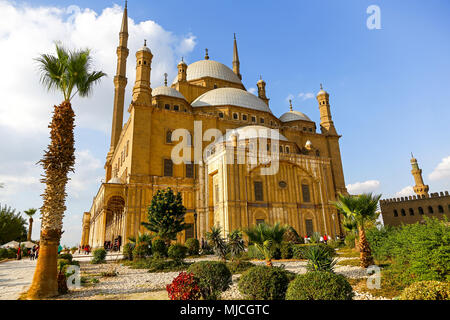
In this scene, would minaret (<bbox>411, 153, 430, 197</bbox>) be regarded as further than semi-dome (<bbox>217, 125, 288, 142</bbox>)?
Yes

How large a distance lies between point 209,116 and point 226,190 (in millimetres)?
9868

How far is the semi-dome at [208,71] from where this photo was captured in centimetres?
4044

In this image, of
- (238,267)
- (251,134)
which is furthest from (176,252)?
(251,134)

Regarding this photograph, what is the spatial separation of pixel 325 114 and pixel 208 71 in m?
17.6

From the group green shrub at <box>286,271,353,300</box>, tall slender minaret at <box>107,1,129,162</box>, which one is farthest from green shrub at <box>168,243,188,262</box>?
tall slender minaret at <box>107,1,129,162</box>

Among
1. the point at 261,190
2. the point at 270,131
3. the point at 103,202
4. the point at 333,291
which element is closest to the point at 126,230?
the point at 103,202

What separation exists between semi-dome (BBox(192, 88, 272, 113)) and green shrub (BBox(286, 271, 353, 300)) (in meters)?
29.3

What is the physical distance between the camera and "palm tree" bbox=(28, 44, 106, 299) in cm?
778

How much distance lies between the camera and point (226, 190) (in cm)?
2481

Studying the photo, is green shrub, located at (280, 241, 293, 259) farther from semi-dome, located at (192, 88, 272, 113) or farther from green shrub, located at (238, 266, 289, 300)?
semi-dome, located at (192, 88, 272, 113)

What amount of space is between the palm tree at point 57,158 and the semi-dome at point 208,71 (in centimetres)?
3208

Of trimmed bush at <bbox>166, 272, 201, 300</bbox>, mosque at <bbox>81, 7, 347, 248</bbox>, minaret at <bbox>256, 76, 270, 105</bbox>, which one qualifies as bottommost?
trimmed bush at <bbox>166, 272, 201, 300</bbox>

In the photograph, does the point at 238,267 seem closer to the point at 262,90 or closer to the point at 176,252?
the point at 176,252
